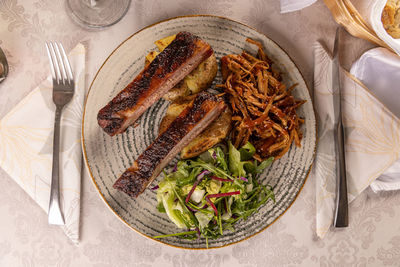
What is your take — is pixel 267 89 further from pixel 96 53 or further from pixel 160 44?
pixel 96 53

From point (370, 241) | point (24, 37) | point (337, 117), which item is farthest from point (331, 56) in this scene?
point (24, 37)

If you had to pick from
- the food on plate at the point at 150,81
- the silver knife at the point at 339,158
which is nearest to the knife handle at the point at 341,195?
the silver knife at the point at 339,158

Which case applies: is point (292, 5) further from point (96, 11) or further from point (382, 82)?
point (96, 11)

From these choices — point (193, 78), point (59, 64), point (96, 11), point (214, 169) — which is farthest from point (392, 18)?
point (59, 64)

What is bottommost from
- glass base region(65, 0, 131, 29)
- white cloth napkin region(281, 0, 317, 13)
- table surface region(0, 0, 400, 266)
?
table surface region(0, 0, 400, 266)

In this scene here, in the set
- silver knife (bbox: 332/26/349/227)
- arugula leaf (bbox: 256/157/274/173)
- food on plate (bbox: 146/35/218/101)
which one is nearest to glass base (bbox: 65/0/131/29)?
food on plate (bbox: 146/35/218/101)

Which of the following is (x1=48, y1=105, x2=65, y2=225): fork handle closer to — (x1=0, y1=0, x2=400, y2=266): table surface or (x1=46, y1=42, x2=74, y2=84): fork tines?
(x1=0, y1=0, x2=400, y2=266): table surface
